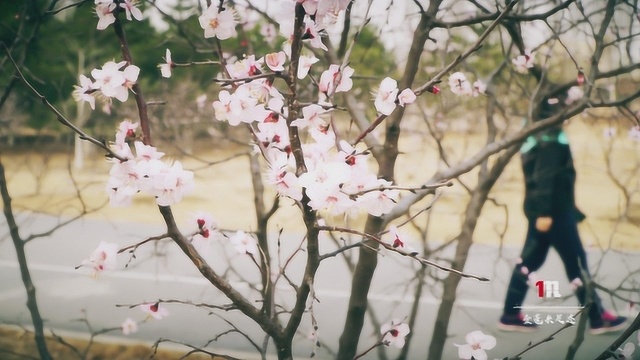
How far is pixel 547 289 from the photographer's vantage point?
7.63 ft

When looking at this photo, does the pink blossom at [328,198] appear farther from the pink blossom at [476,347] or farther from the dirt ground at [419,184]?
the dirt ground at [419,184]

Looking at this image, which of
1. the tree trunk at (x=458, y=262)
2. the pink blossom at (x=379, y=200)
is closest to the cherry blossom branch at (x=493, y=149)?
the tree trunk at (x=458, y=262)

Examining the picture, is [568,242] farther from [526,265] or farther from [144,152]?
[144,152]

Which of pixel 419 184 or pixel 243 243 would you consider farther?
pixel 419 184

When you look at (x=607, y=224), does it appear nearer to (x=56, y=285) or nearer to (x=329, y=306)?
(x=329, y=306)

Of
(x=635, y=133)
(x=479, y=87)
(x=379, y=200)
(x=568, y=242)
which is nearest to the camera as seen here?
(x=379, y=200)

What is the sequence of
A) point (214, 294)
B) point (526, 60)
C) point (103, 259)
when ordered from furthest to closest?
point (214, 294) < point (526, 60) < point (103, 259)

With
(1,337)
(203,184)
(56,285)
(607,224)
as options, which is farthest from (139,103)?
(203,184)

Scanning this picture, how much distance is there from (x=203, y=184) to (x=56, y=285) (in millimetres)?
2495

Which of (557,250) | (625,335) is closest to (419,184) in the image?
(557,250)

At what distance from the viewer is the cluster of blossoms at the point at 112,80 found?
104 centimetres

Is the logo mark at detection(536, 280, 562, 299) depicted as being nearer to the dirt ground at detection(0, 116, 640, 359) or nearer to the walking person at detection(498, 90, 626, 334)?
the walking person at detection(498, 90, 626, 334)

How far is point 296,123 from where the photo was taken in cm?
94

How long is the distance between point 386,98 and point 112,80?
571mm
